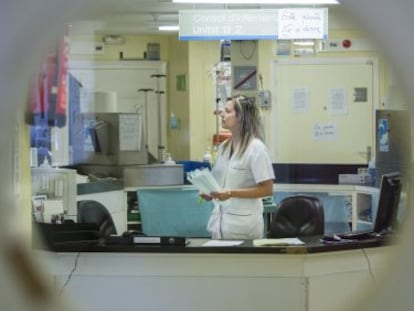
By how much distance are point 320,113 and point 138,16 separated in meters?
1.80

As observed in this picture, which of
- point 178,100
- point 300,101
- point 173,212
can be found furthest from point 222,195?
point 178,100

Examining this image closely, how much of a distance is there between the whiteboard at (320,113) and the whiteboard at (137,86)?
139 centimetres

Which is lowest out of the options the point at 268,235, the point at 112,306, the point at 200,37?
the point at 112,306

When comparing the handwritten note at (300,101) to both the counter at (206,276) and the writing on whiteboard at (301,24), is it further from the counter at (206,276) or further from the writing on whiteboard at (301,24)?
the counter at (206,276)

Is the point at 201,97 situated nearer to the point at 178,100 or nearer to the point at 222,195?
the point at 178,100

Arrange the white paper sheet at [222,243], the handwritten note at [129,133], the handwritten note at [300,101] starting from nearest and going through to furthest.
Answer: the white paper sheet at [222,243] → the handwritten note at [129,133] → the handwritten note at [300,101]

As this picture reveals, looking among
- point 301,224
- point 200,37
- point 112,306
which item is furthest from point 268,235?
point 200,37

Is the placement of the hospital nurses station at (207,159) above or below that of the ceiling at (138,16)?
below

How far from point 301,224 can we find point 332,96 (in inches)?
111

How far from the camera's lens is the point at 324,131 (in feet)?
18.8

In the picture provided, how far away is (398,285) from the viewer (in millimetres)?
909

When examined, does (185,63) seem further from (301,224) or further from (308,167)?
(301,224)

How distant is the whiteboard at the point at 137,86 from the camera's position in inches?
257

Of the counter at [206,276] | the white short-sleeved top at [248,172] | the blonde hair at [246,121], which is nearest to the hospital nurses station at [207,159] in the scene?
the counter at [206,276]
